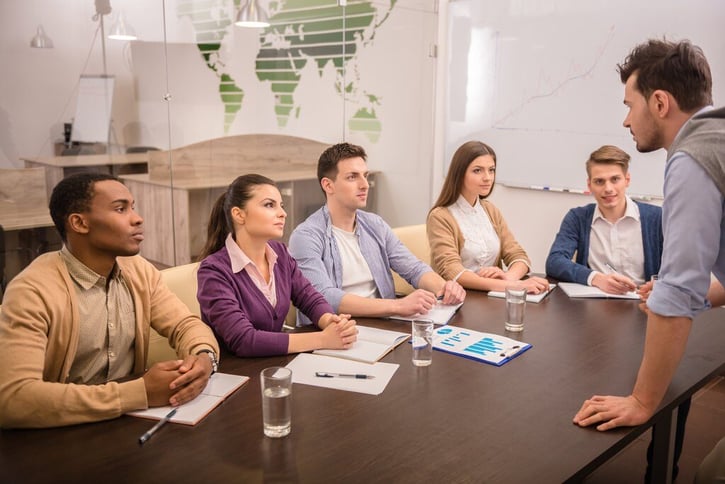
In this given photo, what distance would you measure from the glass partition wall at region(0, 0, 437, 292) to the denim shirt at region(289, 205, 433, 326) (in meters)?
1.38

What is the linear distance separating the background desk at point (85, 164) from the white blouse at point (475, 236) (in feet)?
5.92

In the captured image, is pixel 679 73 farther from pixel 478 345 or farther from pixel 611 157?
pixel 611 157

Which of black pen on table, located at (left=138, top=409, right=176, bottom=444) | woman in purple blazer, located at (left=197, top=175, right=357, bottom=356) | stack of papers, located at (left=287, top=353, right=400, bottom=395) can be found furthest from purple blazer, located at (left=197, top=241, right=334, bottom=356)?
black pen on table, located at (left=138, top=409, right=176, bottom=444)

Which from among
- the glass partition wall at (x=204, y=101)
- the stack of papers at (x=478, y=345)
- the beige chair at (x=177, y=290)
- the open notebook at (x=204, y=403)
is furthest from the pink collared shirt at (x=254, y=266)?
the glass partition wall at (x=204, y=101)

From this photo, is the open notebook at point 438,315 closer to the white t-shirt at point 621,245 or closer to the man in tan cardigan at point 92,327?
the man in tan cardigan at point 92,327

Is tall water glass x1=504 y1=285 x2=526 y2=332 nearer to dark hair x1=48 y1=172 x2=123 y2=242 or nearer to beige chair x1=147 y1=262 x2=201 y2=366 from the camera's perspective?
beige chair x1=147 y1=262 x2=201 y2=366

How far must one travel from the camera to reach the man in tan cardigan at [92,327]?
1.30 metres

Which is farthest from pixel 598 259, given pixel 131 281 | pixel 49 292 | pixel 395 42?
pixel 395 42

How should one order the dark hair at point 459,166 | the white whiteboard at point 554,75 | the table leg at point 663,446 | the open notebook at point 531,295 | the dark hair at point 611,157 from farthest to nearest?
the white whiteboard at point 554,75
the dark hair at point 459,166
the dark hair at point 611,157
the open notebook at point 531,295
the table leg at point 663,446

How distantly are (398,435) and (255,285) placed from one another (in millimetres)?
807

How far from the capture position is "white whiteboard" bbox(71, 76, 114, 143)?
10.7 ft

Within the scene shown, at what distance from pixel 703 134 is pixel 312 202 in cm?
336

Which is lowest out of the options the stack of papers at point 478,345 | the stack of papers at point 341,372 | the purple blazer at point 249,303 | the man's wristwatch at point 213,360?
the stack of papers at point 478,345

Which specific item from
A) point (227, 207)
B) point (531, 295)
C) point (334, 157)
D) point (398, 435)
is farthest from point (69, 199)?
point (531, 295)
